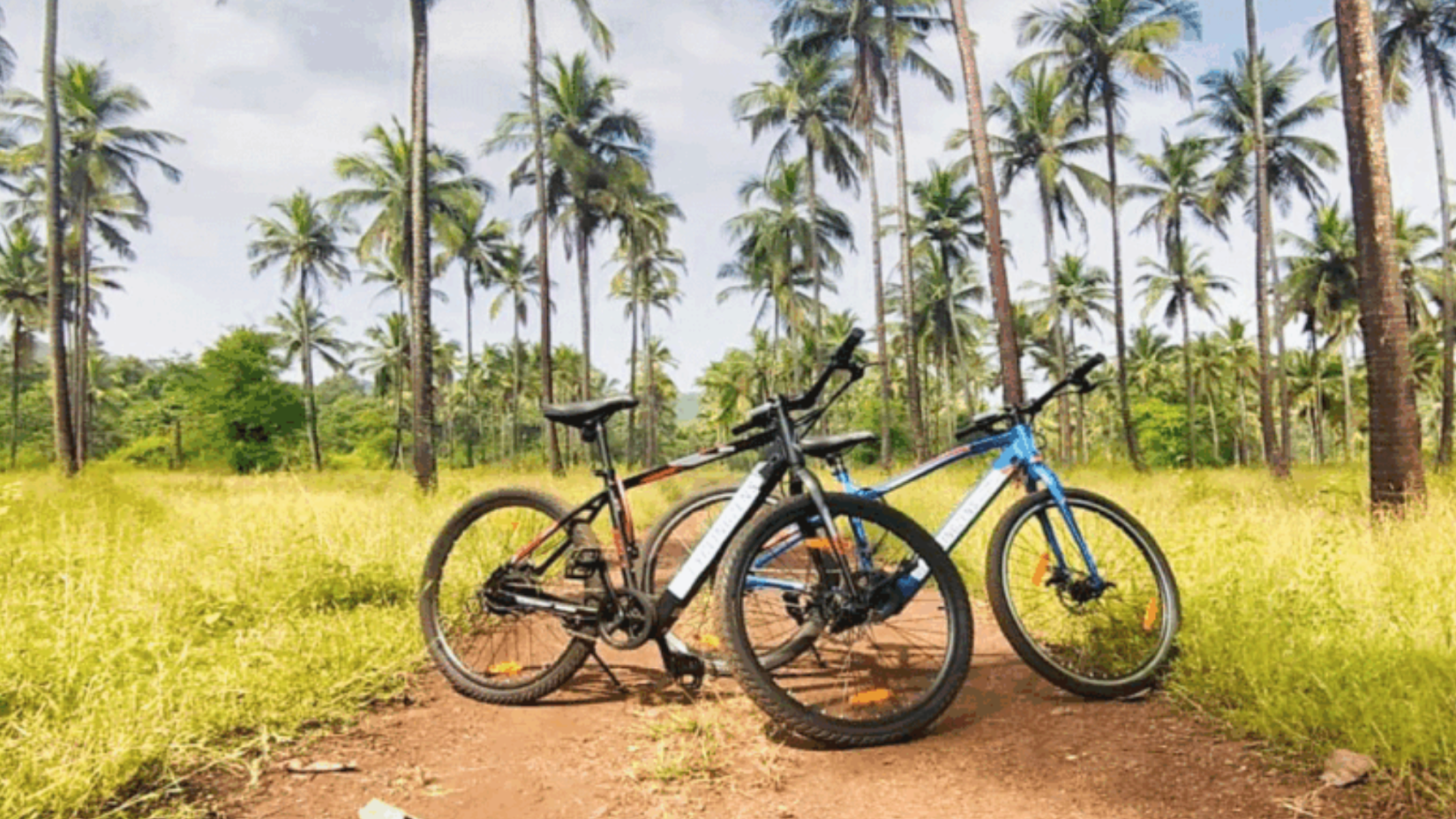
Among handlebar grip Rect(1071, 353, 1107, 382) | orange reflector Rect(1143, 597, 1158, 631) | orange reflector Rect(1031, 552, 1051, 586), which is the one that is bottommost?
orange reflector Rect(1143, 597, 1158, 631)

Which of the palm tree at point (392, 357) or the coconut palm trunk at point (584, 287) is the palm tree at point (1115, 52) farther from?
the palm tree at point (392, 357)

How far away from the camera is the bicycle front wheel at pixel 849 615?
107 inches

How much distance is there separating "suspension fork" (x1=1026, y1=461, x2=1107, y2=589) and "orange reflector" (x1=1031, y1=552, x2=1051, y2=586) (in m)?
0.04

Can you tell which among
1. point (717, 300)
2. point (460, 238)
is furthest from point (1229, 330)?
point (460, 238)

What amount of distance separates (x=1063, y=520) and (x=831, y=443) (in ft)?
3.51

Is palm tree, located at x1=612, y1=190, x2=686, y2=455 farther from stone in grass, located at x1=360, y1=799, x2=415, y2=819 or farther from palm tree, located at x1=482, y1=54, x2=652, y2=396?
stone in grass, located at x1=360, y1=799, x2=415, y2=819

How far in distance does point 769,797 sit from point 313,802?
1382 mm

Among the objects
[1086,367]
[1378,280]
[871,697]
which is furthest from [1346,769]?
[1378,280]

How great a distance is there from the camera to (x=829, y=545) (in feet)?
9.75

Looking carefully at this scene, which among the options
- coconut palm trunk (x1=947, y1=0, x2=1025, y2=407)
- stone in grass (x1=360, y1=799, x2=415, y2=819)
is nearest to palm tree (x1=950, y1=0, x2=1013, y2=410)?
coconut palm trunk (x1=947, y1=0, x2=1025, y2=407)

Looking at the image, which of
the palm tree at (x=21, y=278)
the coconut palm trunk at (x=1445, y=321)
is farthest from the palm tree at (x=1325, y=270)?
the palm tree at (x=21, y=278)

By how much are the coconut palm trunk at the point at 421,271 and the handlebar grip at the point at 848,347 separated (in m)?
10.6

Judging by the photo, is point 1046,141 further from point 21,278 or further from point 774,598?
point 21,278

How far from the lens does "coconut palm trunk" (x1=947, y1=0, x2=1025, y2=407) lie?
12906 mm
